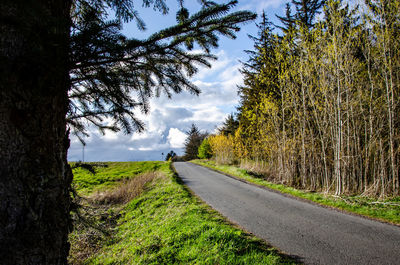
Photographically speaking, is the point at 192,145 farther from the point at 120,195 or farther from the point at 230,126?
the point at 120,195

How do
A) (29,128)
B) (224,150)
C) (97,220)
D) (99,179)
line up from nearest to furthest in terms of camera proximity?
(29,128), (97,220), (99,179), (224,150)

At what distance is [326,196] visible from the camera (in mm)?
6965

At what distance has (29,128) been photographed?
1.01 m

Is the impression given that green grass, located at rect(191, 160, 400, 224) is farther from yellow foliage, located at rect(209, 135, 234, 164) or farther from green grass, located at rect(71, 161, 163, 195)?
yellow foliage, located at rect(209, 135, 234, 164)

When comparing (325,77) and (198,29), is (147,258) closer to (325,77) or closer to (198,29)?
(198,29)

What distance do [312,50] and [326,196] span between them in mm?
5874

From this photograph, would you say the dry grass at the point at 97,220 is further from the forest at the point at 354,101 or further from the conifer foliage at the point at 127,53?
the forest at the point at 354,101

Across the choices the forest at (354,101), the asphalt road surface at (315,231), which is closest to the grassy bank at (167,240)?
the asphalt road surface at (315,231)

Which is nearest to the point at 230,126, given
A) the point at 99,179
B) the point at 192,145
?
the point at 99,179

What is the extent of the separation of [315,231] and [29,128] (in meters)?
5.13

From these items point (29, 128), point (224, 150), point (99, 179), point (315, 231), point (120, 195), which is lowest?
point (99, 179)

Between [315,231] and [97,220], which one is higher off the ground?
[315,231]

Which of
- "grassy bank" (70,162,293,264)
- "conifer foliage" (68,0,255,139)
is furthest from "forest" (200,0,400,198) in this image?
"conifer foliage" (68,0,255,139)

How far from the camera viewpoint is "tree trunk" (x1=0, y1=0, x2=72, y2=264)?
900 millimetres
